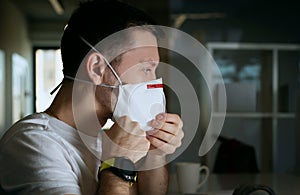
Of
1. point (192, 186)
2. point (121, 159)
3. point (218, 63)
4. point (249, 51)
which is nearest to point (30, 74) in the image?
point (218, 63)

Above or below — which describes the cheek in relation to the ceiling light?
below

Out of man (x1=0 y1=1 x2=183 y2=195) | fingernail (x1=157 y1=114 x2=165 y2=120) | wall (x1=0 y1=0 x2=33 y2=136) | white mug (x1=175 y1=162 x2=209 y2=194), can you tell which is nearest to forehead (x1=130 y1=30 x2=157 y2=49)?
man (x1=0 y1=1 x2=183 y2=195)

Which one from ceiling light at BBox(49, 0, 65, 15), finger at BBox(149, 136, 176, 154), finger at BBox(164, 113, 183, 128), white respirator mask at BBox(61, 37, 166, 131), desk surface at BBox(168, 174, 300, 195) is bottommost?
desk surface at BBox(168, 174, 300, 195)

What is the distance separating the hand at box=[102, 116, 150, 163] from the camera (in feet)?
1.90

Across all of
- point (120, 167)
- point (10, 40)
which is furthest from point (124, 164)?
point (10, 40)

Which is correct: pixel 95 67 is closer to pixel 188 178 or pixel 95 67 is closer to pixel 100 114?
pixel 100 114

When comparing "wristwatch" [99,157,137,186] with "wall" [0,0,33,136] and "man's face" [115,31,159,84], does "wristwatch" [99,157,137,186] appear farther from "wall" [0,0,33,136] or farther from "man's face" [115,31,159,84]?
"wall" [0,0,33,136]

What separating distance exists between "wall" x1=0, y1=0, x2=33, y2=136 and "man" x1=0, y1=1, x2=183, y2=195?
5.32 feet

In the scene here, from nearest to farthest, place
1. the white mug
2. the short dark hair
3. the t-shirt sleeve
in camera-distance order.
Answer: the t-shirt sleeve, the short dark hair, the white mug

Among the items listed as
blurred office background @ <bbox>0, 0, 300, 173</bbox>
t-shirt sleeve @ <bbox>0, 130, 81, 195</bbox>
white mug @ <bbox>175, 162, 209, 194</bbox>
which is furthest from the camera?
blurred office background @ <bbox>0, 0, 300, 173</bbox>

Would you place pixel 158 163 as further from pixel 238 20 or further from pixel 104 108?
pixel 238 20

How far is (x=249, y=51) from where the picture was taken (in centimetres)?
270

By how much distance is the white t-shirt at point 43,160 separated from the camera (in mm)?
517

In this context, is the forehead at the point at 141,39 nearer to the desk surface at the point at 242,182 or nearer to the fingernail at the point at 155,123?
the fingernail at the point at 155,123
